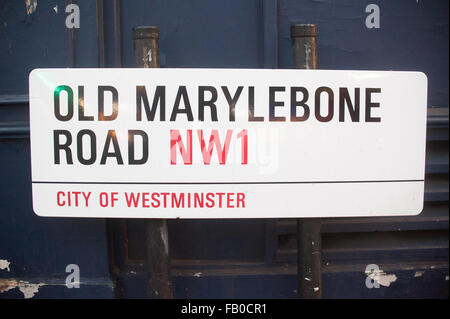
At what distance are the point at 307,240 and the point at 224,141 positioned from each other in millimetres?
566

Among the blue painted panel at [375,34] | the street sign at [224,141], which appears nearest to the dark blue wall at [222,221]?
the blue painted panel at [375,34]

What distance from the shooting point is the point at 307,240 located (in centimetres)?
170

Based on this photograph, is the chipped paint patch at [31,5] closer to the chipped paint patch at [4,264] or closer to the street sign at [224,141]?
the street sign at [224,141]

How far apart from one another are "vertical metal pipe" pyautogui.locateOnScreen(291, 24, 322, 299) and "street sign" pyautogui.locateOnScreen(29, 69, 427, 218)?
1.9 inches

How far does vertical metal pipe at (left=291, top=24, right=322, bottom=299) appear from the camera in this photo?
64.1 inches

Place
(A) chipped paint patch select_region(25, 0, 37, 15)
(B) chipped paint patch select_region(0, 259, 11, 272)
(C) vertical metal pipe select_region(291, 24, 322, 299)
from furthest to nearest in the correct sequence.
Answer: (B) chipped paint patch select_region(0, 259, 11, 272)
(A) chipped paint patch select_region(25, 0, 37, 15)
(C) vertical metal pipe select_region(291, 24, 322, 299)

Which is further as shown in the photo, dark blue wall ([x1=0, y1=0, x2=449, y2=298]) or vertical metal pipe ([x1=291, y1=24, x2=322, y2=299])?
dark blue wall ([x1=0, y1=0, x2=449, y2=298])

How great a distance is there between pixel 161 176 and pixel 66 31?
0.96 m

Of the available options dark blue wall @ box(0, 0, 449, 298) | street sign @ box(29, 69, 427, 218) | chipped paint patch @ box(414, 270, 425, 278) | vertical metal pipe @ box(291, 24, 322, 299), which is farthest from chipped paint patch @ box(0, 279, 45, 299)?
chipped paint patch @ box(414, 270, 425, 278)

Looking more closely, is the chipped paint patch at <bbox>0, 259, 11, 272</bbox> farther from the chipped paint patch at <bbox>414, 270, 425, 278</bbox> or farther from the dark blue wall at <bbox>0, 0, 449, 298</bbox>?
the chipped paint patch at <bbox>414, 270, 425, 278</bbox>

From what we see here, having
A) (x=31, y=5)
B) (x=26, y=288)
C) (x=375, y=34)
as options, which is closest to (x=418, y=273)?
(x=375, y=34)

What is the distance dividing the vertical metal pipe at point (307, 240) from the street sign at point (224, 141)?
0.05 m

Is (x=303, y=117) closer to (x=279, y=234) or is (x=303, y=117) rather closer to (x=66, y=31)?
(x=279, y=234)

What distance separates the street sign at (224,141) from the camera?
1.68 metres
